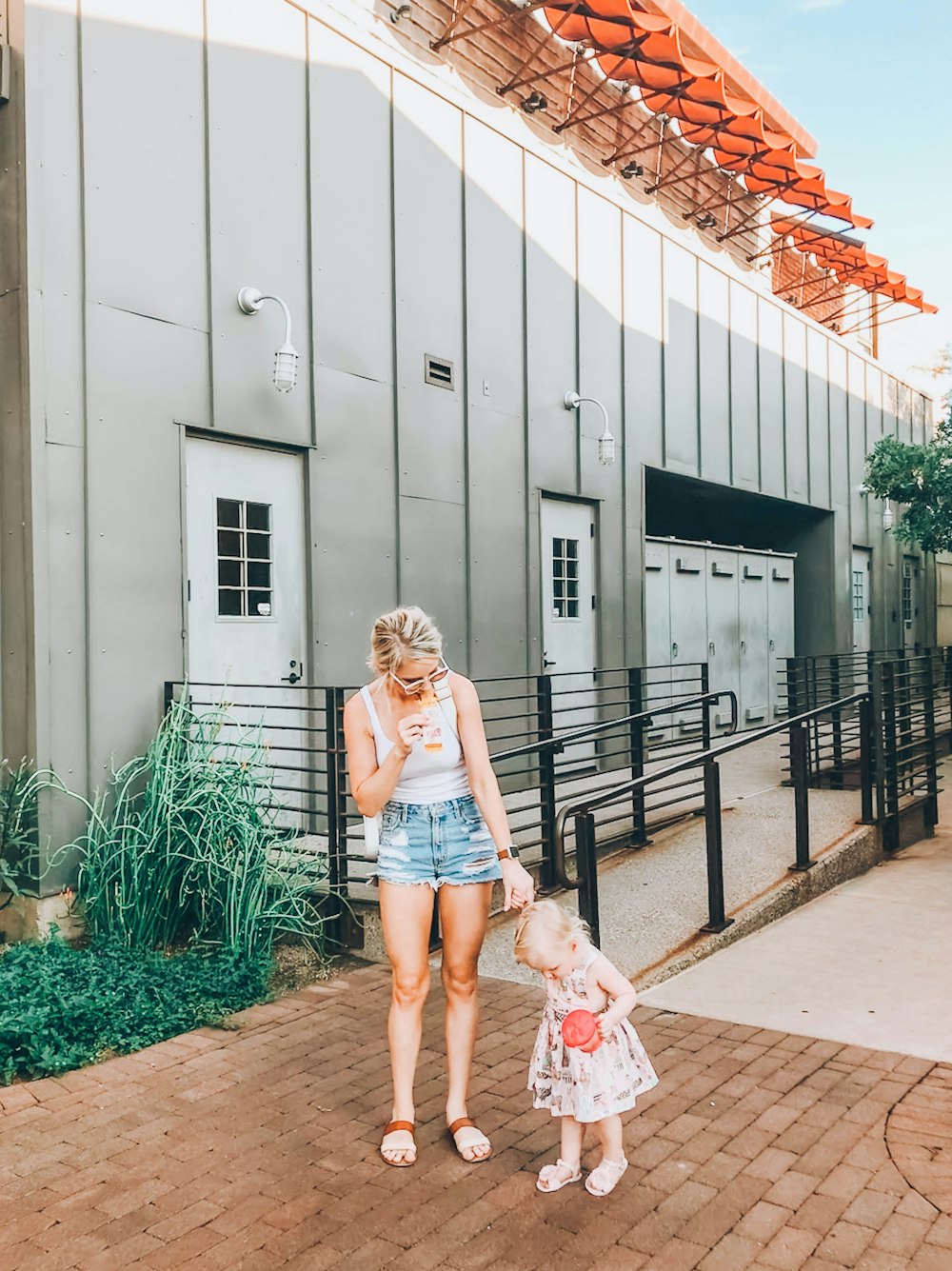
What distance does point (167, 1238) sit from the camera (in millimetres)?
2908

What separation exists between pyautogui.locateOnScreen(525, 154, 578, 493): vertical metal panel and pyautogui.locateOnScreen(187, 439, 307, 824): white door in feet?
9.70

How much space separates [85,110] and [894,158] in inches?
552

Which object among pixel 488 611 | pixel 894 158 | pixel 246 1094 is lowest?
pixel 246 1094

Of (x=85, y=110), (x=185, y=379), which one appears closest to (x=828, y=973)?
(x=185, y=379)

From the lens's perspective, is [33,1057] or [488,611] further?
[488,611]

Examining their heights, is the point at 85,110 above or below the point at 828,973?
above

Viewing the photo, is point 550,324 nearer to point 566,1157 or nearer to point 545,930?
point 545,930

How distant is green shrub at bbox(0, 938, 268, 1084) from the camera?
4.27 meters

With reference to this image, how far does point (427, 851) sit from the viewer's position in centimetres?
338

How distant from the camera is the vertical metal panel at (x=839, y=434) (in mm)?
15938

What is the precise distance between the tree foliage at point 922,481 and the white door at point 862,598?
115 centimetres

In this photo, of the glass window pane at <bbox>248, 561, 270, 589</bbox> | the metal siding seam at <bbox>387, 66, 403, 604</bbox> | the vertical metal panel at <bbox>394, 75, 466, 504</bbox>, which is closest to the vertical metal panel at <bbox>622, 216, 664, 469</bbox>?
the vertical metal panel at <bbox>394, 75, 466, 504</bbox>

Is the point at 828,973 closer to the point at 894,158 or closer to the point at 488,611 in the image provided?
the point at 488,611

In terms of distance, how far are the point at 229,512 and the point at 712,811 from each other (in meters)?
3.66
